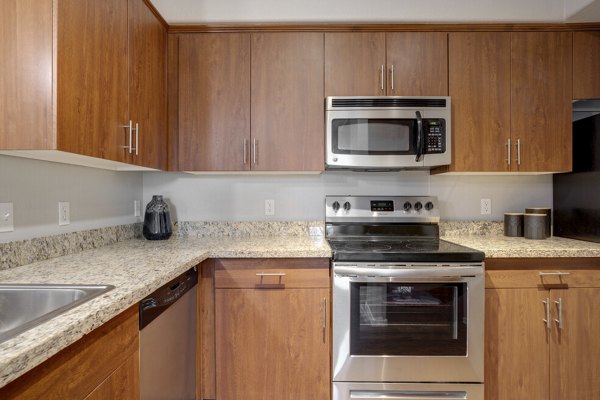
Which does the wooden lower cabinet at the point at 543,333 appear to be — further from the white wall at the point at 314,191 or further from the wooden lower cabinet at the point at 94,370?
the wooden lower cabinet at the point at 94,370

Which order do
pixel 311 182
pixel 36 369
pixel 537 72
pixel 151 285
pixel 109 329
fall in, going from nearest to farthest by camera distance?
1. pixel 36 369
2. pixel 109 329
3. pixel 151 285
4. pixel 537 72
5. pixel 311 182

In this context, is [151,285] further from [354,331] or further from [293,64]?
[293,64]

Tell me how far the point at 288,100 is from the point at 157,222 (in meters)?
1.09

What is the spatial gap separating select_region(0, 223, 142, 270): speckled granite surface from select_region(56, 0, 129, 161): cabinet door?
47cm

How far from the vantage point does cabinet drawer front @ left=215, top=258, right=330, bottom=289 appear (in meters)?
1.75

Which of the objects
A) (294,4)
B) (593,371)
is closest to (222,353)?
(593,371)

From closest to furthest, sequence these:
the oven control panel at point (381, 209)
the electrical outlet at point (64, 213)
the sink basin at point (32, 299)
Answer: the sink basin at point (32, 299), the electrical outlet at point (64, 213), the oven control panel at point (381, 209)

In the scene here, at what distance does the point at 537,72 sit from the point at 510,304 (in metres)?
1.35

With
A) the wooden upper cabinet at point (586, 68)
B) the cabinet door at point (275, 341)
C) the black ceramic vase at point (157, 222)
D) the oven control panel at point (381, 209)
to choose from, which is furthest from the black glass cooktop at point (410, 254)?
the wooden upper cabinet at point (586, 68)

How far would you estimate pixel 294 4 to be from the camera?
2123 mm

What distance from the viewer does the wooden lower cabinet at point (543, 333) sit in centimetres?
174

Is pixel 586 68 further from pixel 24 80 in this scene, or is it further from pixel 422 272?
pixel 24 80

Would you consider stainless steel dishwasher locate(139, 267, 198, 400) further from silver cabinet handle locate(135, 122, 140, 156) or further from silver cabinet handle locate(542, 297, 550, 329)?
silver cabinet handle locate(542, 297, 550, 329)

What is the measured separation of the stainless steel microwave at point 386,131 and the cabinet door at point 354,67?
3.5 inches
